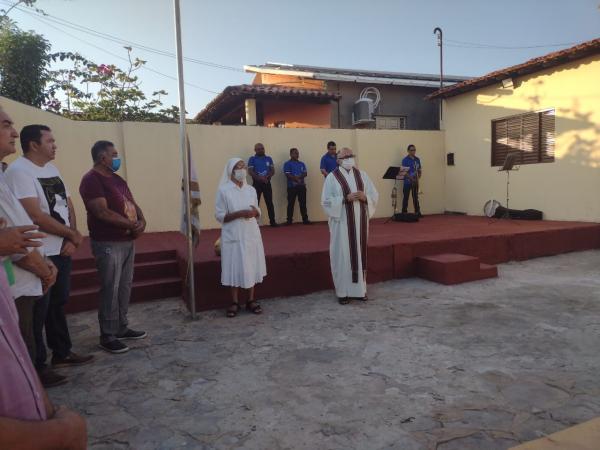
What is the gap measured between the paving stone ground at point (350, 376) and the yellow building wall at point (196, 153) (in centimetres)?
400

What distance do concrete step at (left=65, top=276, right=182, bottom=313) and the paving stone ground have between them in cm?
26

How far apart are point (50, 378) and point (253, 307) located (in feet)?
6.88

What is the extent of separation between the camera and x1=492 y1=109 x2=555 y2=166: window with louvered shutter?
30.5 ft

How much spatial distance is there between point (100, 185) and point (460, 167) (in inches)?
399

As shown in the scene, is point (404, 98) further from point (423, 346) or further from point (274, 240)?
point (423, 346)

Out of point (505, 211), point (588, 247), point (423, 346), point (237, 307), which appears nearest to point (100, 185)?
point (237, 307)

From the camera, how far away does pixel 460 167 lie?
453 inches

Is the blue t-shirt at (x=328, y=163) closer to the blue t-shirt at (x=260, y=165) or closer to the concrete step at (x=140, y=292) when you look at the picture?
the blue t-shirt at (x=260, y=165)

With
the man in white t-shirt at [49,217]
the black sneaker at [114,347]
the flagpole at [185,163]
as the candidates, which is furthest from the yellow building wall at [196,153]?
the black sneaker at [114,347]

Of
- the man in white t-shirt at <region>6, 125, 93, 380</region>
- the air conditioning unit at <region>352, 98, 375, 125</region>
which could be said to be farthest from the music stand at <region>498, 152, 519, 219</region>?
the man in white t-shirt at <region>6, 125, 93, 380</region>

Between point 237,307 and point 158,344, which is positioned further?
point 237,307

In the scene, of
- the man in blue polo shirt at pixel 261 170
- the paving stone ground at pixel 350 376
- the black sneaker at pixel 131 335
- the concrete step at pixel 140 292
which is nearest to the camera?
the paving stone ground at pixel 350 376

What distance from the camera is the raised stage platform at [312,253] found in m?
5.06

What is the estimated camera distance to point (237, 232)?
14.7 feet
